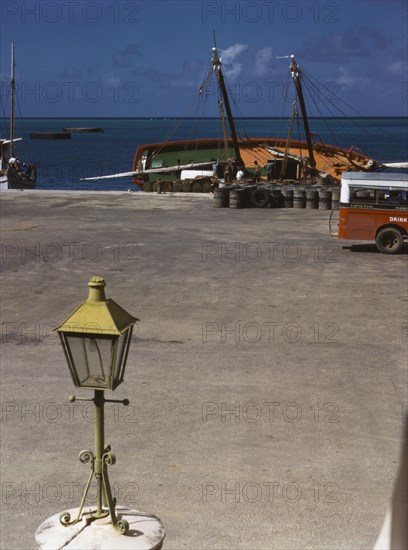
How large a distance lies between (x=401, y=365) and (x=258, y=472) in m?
5.43

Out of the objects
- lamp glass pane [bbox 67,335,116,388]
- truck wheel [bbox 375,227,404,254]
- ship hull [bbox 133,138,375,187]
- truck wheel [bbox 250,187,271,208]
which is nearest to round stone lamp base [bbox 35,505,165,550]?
lamp glass pane [bbox 67,335,116,388]

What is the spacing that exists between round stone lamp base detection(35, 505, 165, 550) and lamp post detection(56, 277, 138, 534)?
1.7 inches

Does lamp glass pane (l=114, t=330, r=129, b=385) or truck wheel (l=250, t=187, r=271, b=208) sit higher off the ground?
lamp glass pane (l=114, t=330, r=129, b=385)

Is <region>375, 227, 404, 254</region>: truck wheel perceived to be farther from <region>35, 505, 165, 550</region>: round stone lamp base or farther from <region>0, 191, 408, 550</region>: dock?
<region>35, 505, 165, 550</region>: round stone lamp base

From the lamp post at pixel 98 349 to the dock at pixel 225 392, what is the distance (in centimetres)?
369

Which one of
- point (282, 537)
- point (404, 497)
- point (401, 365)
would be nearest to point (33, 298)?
point (401, 365)

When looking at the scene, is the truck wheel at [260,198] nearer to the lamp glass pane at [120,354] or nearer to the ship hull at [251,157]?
the ship hull at [251,157]

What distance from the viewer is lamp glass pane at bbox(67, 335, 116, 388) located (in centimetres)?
506

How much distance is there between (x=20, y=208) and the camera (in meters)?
38.5

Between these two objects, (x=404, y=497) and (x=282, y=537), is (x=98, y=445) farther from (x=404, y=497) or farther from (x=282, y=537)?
(x=282, y=537)

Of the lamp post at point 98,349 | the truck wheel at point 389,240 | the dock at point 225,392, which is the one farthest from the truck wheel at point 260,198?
Result: the lamp post at point 98,349

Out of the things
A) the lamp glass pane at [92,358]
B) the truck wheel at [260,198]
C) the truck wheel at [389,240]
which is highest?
the lamp glass pane at [92,358]

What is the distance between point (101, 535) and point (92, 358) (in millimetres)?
1074

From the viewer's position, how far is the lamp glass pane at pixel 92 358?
199 inches
